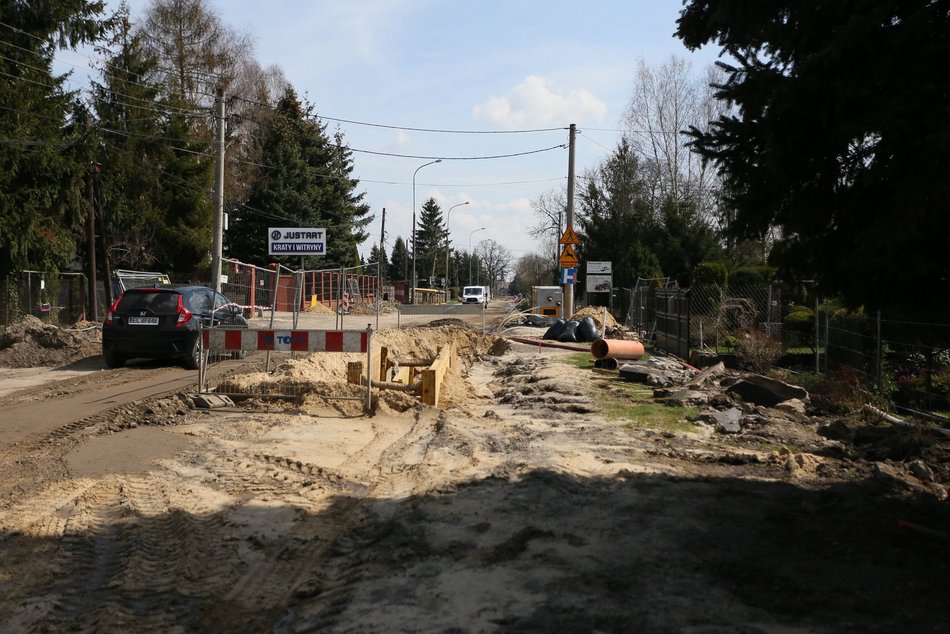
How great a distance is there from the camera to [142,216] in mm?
38562

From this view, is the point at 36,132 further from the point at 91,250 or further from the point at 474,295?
the point at 474,295

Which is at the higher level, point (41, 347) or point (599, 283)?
point (599, 283)

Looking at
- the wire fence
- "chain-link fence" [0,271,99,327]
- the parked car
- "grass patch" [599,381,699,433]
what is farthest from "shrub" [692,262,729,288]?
"chain-link fence" [0,271,99,327]

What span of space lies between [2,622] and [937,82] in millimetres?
5892

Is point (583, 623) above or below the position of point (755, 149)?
below

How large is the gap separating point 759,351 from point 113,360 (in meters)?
12.3

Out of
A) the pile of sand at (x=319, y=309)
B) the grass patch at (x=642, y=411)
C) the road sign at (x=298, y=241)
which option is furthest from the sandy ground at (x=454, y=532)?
the road sign at (x=298, y=241)

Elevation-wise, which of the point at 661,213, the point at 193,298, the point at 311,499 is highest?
the point at 661,213

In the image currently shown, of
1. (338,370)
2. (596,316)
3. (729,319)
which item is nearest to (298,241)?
(338,370)

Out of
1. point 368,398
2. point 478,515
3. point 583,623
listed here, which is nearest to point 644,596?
point 583,623

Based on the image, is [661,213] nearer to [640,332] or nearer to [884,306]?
[640,332]

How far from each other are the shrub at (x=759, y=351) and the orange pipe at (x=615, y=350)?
2730 mm

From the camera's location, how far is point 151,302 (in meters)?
15.5

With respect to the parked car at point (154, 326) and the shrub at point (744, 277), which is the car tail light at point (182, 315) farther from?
the shrub at point (744, 277)
